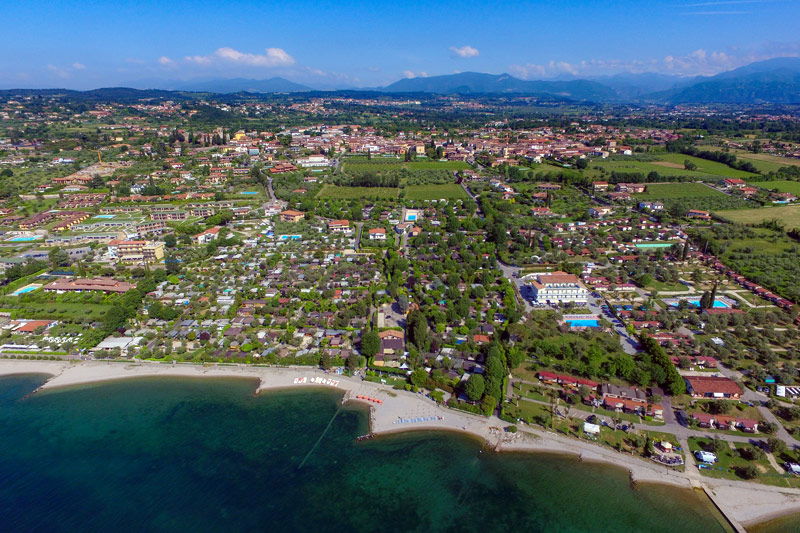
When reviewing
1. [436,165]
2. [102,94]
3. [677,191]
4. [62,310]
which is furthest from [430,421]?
[102,94]

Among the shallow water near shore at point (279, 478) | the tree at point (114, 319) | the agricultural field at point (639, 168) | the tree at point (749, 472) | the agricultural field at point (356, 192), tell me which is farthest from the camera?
the agricultural field at point (639, 168)

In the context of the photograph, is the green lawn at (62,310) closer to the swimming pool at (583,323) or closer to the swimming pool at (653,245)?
the swimming pool at (583,323)

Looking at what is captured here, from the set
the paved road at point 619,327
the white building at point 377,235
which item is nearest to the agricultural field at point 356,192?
the white building at point 377,235

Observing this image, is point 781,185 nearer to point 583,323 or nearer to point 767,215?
point 767,215

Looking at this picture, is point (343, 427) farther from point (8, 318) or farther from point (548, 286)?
point (8, 318)

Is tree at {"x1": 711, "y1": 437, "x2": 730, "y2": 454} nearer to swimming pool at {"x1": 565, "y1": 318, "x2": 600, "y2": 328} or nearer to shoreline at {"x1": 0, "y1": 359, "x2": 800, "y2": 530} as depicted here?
shoreline at {"x1": 0, "y1": 359, "x2": 800, "y2": 530}

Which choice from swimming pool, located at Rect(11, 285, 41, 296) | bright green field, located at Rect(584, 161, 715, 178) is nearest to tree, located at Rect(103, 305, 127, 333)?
swimming pool, located at Rect(11, 285, 41, 296)
